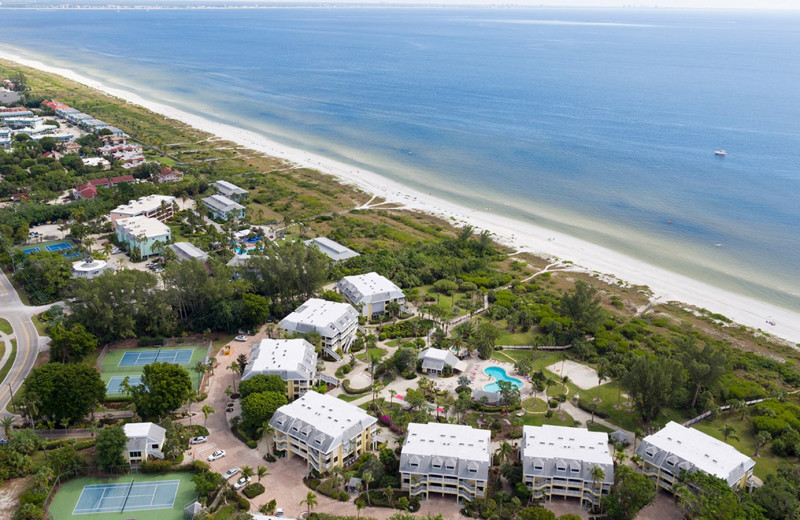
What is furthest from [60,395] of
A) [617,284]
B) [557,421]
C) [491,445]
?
[617,284]

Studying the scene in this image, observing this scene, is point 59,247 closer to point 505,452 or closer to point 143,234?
point 143,234

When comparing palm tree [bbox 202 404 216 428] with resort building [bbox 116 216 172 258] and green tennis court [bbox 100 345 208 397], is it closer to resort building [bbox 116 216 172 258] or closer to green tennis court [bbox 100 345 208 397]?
green tennis court [bbox 100 345 208 397]

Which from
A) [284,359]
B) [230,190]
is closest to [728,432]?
[284,359]

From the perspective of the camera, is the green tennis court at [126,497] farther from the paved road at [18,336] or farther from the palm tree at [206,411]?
the paved road at [18,336]

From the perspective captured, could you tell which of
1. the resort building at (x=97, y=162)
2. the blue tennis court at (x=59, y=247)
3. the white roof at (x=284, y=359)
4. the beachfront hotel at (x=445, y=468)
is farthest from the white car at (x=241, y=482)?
the resort building at (x=97, y=162)

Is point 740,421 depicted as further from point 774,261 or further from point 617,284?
point 774,261
